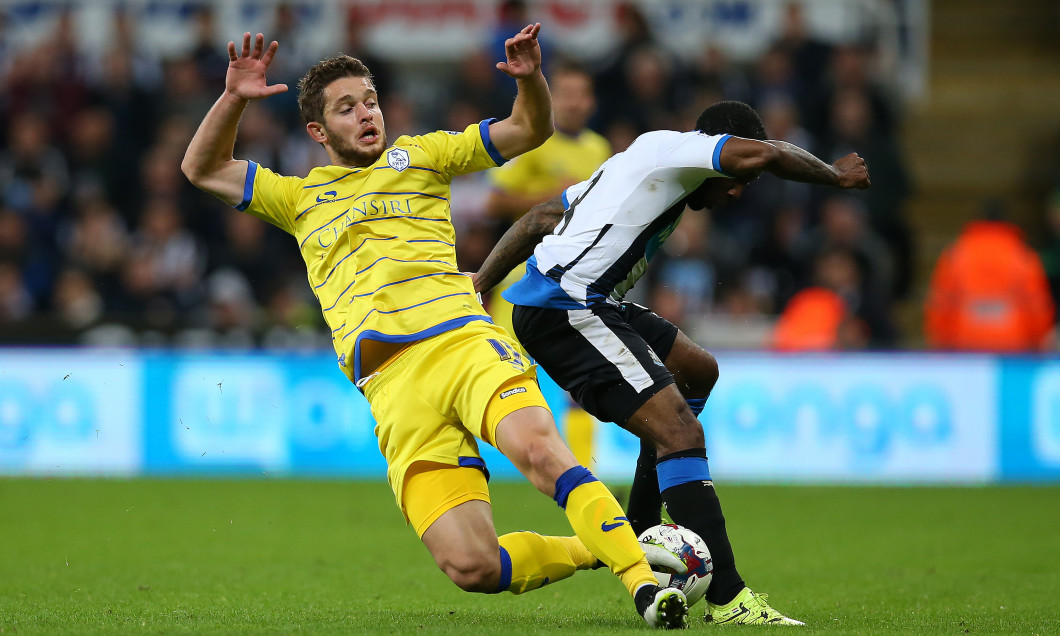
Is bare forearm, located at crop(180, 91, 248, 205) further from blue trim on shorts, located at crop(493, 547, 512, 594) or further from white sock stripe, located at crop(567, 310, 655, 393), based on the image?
blue trim on shorts, located at crop(493, 547, 512, 594)

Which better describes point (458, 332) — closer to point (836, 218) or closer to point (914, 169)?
point (836, 218)

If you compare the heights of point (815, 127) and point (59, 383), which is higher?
point (815, 127)

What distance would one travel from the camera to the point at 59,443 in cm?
1084

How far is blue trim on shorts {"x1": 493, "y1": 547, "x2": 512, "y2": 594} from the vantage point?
4.79 meters

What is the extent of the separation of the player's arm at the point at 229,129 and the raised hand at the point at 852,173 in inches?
80.1

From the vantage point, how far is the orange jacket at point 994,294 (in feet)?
38.1

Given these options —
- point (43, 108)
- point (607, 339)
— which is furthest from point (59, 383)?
point (607, 339)

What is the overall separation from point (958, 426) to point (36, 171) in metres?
9.40

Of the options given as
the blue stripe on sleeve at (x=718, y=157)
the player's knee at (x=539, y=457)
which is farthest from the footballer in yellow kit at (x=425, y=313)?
the blue stripe on sleeve at (x=718, y=157)

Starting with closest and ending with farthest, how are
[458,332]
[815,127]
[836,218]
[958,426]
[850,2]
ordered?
[458,332], [958,426], [836,218], [815,127], [850,2]

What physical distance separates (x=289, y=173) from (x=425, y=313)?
9.23 m

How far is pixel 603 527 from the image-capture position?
14.6 feet

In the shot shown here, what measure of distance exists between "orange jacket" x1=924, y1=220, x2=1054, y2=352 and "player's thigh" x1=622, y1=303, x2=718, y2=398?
6.80 meters

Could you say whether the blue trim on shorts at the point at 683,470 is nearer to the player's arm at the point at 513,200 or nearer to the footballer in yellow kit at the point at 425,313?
the footballer in yellow kit at the point at 425,313
